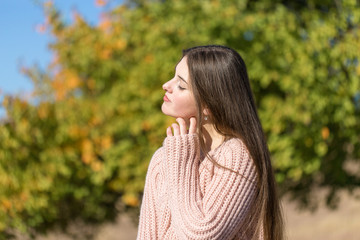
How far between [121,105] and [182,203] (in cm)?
463

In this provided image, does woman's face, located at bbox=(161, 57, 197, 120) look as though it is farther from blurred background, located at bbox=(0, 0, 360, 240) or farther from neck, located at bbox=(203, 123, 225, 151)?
blurred background, located at bbox=(0, 0, 360, 240)

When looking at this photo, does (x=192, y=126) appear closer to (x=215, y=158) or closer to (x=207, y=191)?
(x=215, y=158)

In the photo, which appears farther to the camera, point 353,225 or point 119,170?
point 353,225

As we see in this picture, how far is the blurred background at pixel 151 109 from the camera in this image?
20.7 ft

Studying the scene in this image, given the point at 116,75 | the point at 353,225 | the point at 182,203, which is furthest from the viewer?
the point at 353,225

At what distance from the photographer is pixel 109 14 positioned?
24.5ft

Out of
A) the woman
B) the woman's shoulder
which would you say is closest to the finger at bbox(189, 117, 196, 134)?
the woman

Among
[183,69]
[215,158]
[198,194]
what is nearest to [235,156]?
[215,158]

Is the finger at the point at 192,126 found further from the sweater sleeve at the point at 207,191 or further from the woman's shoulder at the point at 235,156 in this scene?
the woman's shoulder at the point at 235,156

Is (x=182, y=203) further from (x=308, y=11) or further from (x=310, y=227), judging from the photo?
(x=310, y=227)

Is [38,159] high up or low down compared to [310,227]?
down

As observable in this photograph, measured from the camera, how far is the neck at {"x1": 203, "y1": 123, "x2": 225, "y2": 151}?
2381 millimetres

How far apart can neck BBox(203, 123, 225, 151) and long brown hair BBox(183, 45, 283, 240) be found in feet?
0.13

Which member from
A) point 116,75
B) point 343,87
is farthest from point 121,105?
point 343,87
